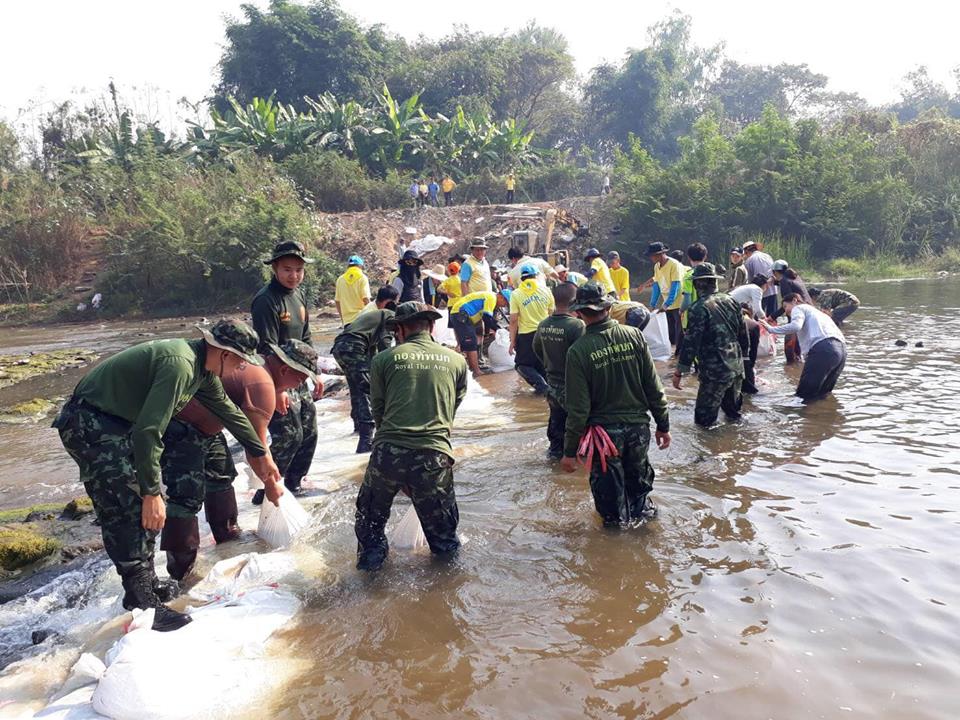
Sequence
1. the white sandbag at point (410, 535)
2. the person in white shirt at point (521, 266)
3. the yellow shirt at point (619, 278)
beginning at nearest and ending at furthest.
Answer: the white sandbag at point (410, 535) < the person in white shirt at point (521, 266) < the yellow shirt at point (619, 278)

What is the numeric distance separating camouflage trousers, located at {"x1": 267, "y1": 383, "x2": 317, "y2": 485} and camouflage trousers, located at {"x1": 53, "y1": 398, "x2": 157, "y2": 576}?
1.43 metres

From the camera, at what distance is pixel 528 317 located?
788cm

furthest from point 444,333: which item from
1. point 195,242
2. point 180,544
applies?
point 195,242

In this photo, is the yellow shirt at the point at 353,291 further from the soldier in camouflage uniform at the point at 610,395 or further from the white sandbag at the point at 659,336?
the soldier in camouflage uniform at the point at 610,395

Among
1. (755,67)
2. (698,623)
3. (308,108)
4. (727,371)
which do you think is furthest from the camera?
(755,67)

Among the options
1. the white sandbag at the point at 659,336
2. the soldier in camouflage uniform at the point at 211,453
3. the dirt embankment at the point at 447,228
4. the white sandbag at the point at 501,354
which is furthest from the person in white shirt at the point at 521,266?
the dirt embankment at the point at 447,228

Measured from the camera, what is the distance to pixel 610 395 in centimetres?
431

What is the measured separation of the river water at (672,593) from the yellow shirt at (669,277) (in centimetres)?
347

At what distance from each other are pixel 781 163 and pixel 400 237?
44.4ft

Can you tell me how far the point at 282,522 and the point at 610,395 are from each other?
2.23m

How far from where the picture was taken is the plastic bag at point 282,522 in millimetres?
4422

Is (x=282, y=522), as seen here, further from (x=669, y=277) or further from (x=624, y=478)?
(x=669, y=277)

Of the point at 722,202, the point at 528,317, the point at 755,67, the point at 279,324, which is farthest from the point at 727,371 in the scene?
the point at 755,67

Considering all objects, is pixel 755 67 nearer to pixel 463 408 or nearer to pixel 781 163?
pixel 781 163
